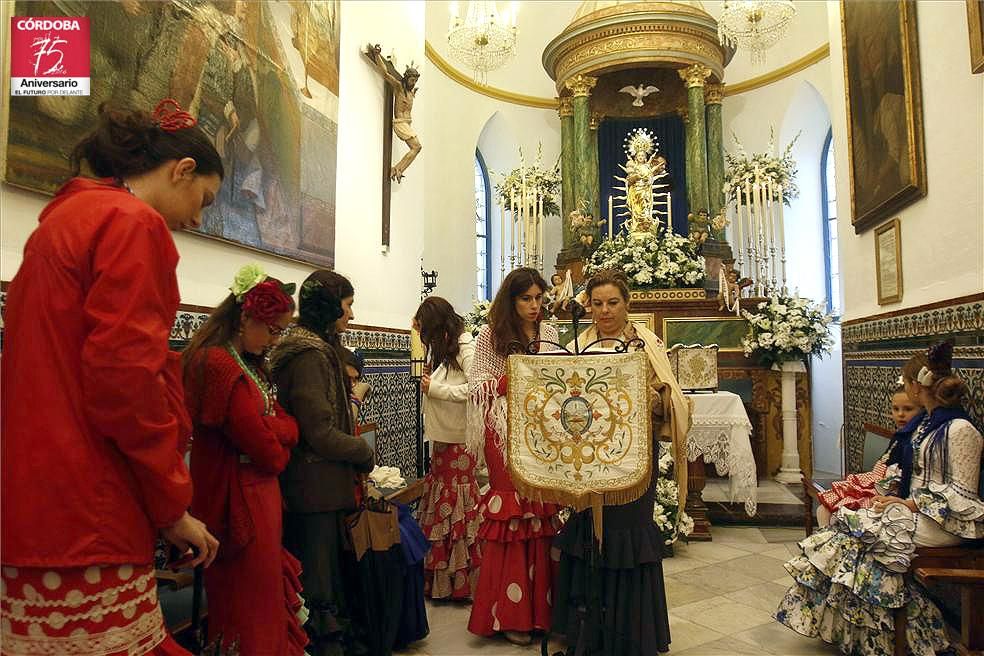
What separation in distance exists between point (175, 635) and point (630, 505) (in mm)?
1815

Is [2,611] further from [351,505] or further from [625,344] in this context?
[625,344]

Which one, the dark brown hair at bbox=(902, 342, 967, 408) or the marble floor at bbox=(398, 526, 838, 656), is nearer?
the dark brown hair at bbox=(902, 342, 967, 408)

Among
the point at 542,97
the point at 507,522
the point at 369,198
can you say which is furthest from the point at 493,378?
the point at 542,97

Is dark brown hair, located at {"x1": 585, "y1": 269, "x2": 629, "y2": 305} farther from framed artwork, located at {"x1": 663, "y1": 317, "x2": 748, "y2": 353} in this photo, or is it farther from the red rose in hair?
framed artwork, located at {"x1": 663, "y1": 317, "x2": 748, "y2": 353}

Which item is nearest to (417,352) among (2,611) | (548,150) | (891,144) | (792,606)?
(792,606)

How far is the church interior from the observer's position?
7.50 feet

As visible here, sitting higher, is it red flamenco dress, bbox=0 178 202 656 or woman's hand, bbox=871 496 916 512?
red flamenco dress, bbox=0 178 202 656

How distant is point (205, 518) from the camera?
2.22 m

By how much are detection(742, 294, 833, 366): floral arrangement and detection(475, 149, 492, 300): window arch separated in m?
5.43

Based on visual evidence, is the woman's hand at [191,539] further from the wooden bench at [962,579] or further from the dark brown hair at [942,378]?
the dark brown hair at [942,378]

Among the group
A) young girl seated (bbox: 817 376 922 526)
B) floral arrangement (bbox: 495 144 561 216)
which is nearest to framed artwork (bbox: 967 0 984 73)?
young girl seated (bbox: 817 376 922 526)

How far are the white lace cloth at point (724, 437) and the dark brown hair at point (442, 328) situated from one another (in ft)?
8.57

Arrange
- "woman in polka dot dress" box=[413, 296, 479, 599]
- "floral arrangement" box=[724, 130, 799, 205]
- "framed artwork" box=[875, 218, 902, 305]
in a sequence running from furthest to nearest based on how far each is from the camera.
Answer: "floral arrangement" box=[724, 130, 799, 205] → "framed artwork" box=[875, 218, 902, 305] → "woman in polka dot dress" box=[413, 296, 479, 599]

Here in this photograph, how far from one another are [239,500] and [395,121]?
15.5 feet
